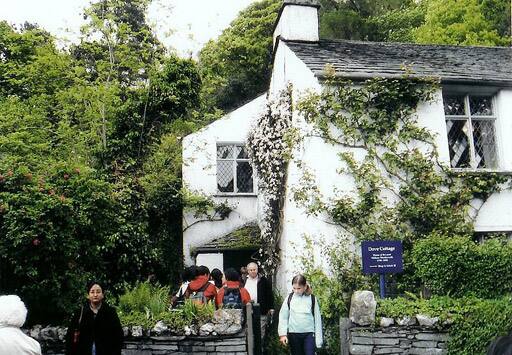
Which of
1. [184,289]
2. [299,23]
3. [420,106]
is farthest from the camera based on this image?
[299,23]

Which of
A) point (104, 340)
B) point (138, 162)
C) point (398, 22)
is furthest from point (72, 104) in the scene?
point (398, 22)

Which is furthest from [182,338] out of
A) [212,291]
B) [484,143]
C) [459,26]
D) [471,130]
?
[459,26]

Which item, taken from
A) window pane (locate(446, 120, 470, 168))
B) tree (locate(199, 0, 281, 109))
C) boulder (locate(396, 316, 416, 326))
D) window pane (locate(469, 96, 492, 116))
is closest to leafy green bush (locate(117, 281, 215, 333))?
boulder (locate(396, 316, 416, 326))

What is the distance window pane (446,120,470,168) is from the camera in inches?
495

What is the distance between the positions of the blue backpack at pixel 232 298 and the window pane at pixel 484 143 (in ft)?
24.3

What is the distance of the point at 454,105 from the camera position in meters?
12.9

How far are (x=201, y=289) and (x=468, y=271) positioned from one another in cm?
481

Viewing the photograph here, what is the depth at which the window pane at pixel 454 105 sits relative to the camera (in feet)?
42.1

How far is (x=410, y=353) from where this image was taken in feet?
26.7

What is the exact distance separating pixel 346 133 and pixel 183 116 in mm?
7642

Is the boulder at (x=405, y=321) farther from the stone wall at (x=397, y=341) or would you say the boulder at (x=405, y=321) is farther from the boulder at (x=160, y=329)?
the boulder at (x=160, y=329)

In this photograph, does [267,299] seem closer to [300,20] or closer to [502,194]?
[502,194]

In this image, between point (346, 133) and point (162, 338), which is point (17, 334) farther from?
point (346, 133)

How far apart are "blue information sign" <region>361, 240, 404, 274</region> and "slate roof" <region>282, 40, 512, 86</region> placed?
4259 mm
